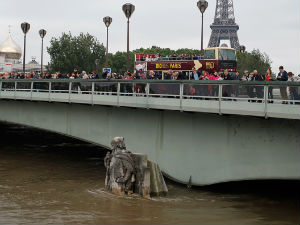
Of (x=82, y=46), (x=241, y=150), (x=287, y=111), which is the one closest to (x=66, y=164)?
(x=241, y=150)

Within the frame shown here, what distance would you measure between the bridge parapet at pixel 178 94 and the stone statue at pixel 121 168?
6.82ft

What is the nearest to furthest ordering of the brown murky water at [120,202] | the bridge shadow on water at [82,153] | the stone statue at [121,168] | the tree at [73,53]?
the brown murky water at [120,202] < the stone statue at [121,168] < the bridge shadow on water at [82,153] < the tree at [73,53]

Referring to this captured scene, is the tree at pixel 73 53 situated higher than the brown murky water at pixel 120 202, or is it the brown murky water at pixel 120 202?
the tree at pixel 73 53

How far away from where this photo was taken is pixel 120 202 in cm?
1728

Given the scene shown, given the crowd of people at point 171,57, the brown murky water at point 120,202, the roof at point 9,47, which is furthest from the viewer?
the roof at point 9,47

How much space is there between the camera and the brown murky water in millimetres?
15578

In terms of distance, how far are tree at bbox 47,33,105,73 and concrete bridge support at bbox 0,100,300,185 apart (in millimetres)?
61547

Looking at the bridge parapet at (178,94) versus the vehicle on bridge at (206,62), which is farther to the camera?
the vehicle on bridge at (206,62)

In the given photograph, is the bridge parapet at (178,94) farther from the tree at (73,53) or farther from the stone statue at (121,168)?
the tree at (73,53)

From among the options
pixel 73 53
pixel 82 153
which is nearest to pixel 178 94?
pixel 82 153

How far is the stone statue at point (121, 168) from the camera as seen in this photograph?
17.7 m

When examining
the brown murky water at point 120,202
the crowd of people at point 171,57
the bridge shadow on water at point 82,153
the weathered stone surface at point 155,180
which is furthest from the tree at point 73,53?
the weathered stone surface at point 155,180

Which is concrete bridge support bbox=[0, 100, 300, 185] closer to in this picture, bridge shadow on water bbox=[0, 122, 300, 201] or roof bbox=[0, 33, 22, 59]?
bridge shadow on water bbox=[0, 122, 300, 201]

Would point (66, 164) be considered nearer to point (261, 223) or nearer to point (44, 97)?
point (44, 97)
